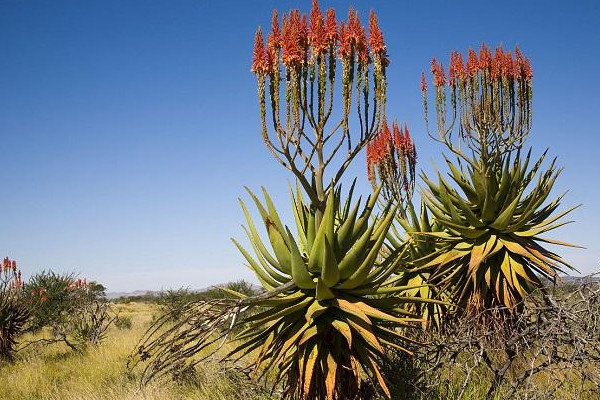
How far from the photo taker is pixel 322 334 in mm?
4621

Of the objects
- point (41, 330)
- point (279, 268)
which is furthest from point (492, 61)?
point (41, 330)

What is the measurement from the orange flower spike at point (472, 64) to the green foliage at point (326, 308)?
5.09 m

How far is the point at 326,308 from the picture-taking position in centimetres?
445

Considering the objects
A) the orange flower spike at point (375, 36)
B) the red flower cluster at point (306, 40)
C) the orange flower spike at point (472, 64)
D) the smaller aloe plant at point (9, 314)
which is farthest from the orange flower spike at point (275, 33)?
the smaller aloe plant at point (9, 314)

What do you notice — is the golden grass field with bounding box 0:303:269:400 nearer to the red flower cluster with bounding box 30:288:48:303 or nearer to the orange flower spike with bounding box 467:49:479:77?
the red flower cluster with bounding box 30:288:48:303

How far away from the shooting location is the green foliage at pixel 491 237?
700 centimetres

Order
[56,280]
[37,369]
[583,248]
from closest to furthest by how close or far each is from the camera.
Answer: [583,248], [37,369], [56,280]

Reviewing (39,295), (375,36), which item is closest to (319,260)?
(375,36)

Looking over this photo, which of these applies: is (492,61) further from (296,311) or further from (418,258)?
(296,311)

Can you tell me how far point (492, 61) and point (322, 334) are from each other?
21.6ft

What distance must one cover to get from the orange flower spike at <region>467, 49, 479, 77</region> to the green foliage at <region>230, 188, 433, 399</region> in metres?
5.09

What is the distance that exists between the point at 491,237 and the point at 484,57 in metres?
3.49

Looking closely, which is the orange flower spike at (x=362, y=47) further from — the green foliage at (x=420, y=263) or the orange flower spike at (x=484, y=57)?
the orange flower spike at (x=484, y=57)

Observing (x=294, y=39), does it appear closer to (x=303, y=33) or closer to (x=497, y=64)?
(x=303, y=33)
